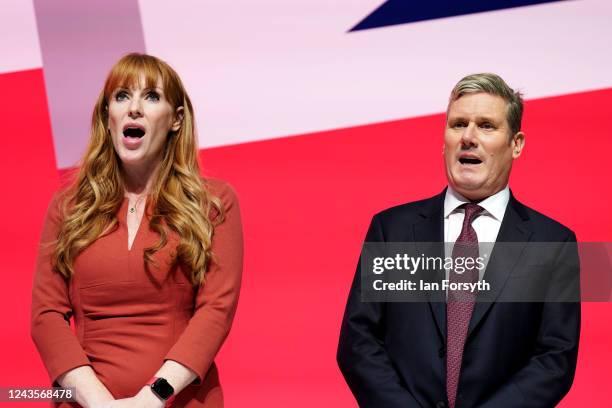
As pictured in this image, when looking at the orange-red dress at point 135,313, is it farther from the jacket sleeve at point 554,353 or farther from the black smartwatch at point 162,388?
the jacket sleeve at point 554,353

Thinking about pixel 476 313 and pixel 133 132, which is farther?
pixel 133 132

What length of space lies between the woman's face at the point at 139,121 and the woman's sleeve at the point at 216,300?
8.6 inches

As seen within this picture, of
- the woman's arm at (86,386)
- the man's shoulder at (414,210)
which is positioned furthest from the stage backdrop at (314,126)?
the woman's arm at (86,386)

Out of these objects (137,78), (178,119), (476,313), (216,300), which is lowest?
(476,313)

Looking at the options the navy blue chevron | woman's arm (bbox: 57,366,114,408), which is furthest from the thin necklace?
the navy blue chevron

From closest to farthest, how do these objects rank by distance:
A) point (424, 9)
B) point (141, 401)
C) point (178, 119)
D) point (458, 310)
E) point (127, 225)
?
1. point (141, 401)
2. point (458, 310)
3. point (127, 225)
4. point (178, 119)
5. point (424, 9)

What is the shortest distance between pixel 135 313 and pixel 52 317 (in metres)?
0.24

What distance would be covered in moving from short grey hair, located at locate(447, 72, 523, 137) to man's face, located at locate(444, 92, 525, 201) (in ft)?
0.04

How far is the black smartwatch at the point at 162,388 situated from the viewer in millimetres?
2590

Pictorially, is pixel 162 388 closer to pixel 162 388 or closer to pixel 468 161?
pixel 162 388

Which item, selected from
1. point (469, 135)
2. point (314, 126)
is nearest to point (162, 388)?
point (469, 135)

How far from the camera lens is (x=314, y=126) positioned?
12.4ft

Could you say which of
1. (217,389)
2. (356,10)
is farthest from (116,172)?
(356,10)

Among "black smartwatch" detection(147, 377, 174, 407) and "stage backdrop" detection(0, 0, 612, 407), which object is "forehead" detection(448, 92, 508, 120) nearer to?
"stage backdrop" detection(0, 0, 612, 407)
